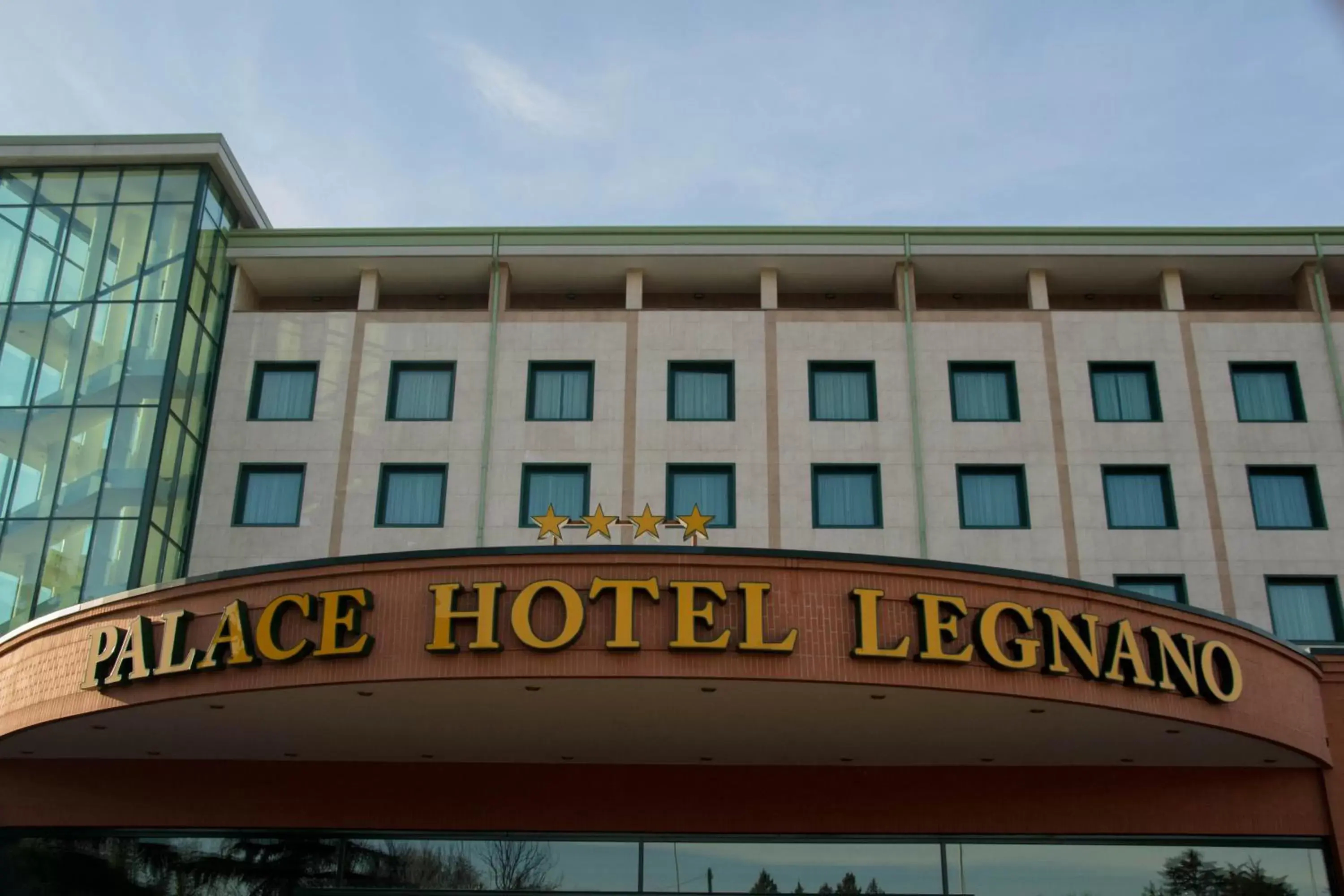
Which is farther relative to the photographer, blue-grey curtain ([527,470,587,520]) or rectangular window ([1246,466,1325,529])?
blue-grey curtain ([527,470,587,520])

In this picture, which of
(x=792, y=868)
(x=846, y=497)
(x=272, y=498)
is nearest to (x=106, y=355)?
(x=272, y=498)

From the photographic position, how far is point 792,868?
2448 centimetres

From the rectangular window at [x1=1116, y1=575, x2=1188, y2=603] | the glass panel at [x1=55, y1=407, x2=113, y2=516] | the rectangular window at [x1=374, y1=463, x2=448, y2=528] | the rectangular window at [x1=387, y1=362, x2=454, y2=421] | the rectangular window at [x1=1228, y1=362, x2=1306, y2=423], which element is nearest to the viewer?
the glass panel at [x1=55, y1=407, x2=113, y2=516]

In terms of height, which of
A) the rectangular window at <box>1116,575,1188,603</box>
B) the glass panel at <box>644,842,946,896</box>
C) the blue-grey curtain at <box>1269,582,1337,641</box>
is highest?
the rectangular window at <box>1116,575,1188,603</box>

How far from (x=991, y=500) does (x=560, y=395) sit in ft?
37.5

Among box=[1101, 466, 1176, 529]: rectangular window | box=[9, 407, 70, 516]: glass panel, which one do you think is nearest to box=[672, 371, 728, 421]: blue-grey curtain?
box=[1101, 466, 1176, 529]: rectangular window

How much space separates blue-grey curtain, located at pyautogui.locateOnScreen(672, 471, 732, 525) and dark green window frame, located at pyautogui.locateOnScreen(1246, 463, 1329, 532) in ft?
43.0

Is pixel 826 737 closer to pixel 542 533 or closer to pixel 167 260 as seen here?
pixel 542 533

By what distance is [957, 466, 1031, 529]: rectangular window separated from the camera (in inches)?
1334

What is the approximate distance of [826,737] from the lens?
22812 millimetres

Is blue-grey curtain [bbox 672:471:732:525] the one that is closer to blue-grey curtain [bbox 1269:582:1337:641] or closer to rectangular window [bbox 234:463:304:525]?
rectangular window [bbox 234:463:304:525]

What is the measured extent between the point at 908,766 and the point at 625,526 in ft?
36.0

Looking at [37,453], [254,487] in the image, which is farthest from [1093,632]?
[37,453]

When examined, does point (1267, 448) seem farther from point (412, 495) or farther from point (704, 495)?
point (412, 495)
